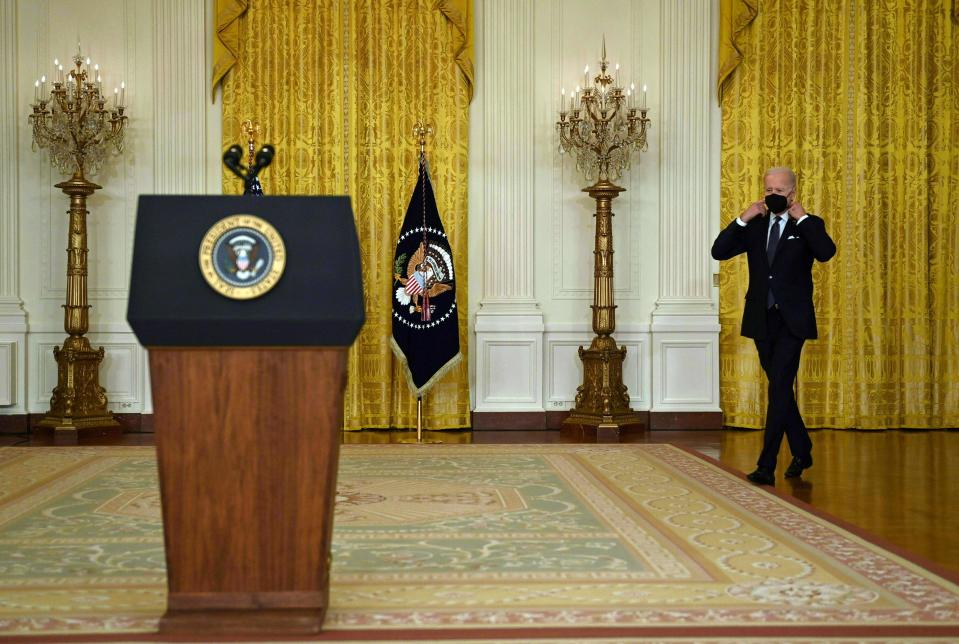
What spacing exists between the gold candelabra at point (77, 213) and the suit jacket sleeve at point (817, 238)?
5.23 m

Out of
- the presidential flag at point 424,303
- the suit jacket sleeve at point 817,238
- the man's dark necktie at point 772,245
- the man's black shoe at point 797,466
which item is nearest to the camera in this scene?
the suit jacket sleeve at point 817,238

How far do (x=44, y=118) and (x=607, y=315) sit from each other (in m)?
4.68

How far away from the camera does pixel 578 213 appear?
8.41m

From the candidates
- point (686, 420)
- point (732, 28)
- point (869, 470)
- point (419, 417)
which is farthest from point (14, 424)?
point (732, 28)

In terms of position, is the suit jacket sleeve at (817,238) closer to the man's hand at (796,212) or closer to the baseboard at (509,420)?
the man's hand at (796,212)

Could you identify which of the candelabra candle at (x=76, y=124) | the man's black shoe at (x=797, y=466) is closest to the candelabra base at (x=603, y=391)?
the man's black shoe at (x=797, y=466)

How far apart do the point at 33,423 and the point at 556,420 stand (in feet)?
14.0

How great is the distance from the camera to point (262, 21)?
322 inches

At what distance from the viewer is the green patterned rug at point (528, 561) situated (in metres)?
2.87

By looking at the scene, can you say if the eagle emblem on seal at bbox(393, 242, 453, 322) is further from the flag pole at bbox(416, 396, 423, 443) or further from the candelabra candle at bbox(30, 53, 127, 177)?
the candelabra candle at bbox(30, 53, 127, 177)

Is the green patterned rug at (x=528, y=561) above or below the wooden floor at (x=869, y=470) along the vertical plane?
above

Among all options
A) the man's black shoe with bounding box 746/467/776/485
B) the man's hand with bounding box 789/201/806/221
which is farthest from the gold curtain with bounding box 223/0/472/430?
the man's hand with bounding box 789/201/806/221

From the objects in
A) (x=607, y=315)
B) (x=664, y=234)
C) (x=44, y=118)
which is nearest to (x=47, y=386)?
(x=44, y=118)

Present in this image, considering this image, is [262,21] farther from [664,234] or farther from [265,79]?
[664,234]
